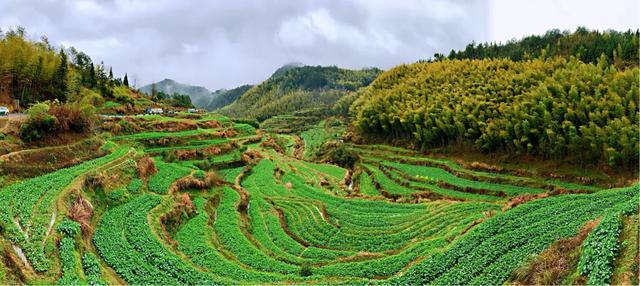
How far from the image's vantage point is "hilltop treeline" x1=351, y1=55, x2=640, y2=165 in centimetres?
3641

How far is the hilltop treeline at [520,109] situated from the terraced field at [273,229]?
15.0 feet

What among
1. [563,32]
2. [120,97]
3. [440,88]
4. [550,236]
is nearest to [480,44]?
[563,32]

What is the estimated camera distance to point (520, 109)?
4428 cm

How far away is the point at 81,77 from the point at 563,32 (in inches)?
3420

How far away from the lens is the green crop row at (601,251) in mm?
11986

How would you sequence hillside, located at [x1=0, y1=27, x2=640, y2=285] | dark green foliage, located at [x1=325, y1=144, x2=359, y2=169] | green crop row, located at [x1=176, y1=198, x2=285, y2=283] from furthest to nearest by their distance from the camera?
1. dark green foliage, located at [x1=325, y1=144, x2=359, y2=169]
2. green crop row, located at [x1=176, y1=198, x2=285, y2=283]
3. hillside, located at [x1=0, y1=27, x2=640, y2=285]

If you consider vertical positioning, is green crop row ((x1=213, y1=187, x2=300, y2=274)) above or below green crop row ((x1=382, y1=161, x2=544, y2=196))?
below

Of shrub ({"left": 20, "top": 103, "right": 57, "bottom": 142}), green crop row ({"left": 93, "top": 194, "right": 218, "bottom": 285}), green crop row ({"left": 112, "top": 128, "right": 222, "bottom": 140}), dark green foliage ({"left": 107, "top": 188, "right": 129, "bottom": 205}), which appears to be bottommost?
green crop row ({"left": 93, "top": 194, "right": 218, "bottom": 285})

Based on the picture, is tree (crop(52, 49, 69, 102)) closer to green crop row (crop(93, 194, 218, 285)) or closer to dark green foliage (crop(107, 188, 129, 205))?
dark green foliage (crop(107, 188, 129, 205))

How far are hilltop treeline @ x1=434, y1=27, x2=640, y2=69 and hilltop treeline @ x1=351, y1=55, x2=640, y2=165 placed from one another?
3.78m

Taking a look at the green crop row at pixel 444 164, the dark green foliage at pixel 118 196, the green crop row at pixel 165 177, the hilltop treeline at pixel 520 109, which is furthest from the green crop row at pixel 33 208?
the hilltop treeline at pixel 520 109

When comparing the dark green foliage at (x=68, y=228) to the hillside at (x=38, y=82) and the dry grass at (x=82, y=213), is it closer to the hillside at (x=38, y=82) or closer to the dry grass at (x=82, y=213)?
the dry grass at (x=82, y=213)

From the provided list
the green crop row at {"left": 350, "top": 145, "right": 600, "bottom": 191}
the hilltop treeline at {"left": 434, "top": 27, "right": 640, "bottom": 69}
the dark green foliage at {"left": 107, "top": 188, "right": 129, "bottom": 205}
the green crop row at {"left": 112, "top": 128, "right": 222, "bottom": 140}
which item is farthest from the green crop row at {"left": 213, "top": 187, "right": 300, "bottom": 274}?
the hilltop treeline at {"left": 434, "top": 27, "right": 640, "bottom": 69}

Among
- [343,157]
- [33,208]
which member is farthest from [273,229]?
[343,157]
